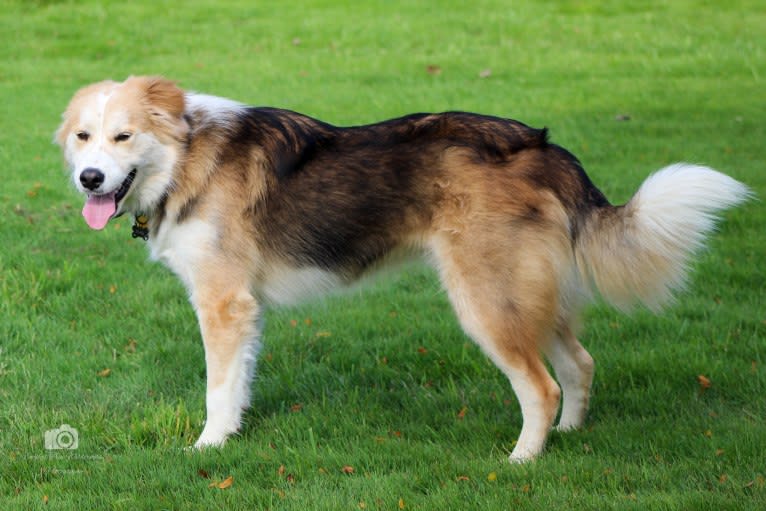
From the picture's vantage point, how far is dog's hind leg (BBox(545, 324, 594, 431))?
5176mm

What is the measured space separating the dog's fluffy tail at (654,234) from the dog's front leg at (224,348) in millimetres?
1601

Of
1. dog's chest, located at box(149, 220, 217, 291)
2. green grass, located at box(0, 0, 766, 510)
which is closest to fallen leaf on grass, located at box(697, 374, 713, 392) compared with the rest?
green grass, located at box(0, 0, 766, 510)

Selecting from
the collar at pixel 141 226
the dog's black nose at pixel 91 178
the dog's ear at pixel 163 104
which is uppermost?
the dog's ear at pixel 163 104

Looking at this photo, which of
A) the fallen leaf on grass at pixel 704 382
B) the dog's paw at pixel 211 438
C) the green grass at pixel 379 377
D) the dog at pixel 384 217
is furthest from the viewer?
the fallen leaf on grass at pixel 704 382

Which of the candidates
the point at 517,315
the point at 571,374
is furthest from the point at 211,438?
the point at 571,374

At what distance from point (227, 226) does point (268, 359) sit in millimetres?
1262

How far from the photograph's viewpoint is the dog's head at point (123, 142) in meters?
4.86

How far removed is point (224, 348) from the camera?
5.07m

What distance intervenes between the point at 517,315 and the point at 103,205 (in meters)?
1.99

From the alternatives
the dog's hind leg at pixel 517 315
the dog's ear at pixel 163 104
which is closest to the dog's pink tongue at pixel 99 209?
the dog's ear at pixel 163 104

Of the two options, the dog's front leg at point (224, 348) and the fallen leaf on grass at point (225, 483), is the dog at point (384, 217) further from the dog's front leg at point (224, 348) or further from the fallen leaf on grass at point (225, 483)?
the fallen leaf on grass at point (225, 483)

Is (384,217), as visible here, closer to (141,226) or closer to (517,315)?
(517,315)

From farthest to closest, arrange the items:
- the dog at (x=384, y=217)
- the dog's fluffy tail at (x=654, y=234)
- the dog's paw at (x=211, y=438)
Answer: the dog's paw at (x=211, y=438)
the dog at (x=384, y=217)
the dog's fluffy tail at (x=654, y=234)

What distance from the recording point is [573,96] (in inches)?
498
